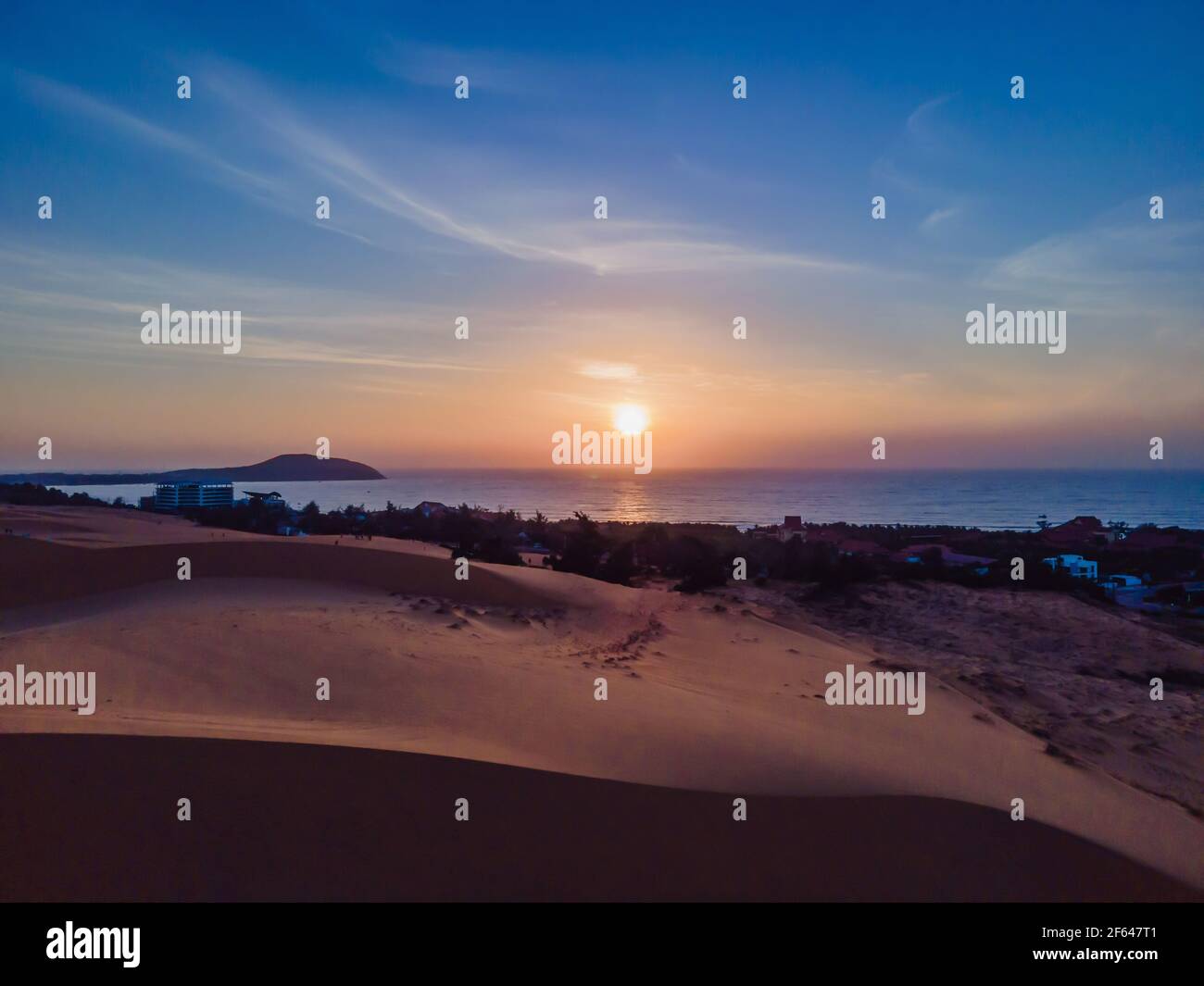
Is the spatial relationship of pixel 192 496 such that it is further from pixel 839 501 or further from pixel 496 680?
pixel 839 501

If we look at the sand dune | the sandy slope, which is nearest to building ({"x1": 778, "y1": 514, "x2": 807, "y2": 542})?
the sandy slope

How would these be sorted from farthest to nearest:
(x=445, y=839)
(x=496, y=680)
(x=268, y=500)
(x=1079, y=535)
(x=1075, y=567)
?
1. (x=1079, y=535)
2. (x=268, y=500)
3. (x=1075, y=567)
4. (x=496, y=680)
5. (x=445, y=839)

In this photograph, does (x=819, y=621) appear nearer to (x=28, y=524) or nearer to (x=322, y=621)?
(x=322, y=621)

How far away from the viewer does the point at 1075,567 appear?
17.1 m

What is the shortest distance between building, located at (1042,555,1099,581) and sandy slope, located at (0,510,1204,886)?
27.7 ft

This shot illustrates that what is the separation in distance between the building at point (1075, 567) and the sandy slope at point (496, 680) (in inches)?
332

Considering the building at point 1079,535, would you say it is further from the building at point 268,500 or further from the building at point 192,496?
the building at point 192,496

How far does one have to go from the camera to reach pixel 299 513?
20.8m

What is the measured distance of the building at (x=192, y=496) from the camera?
23453 mm

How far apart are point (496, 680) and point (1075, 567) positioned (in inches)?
645

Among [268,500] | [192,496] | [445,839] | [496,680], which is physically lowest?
[445,839]

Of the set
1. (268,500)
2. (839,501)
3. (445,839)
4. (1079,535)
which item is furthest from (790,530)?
(839,501)
